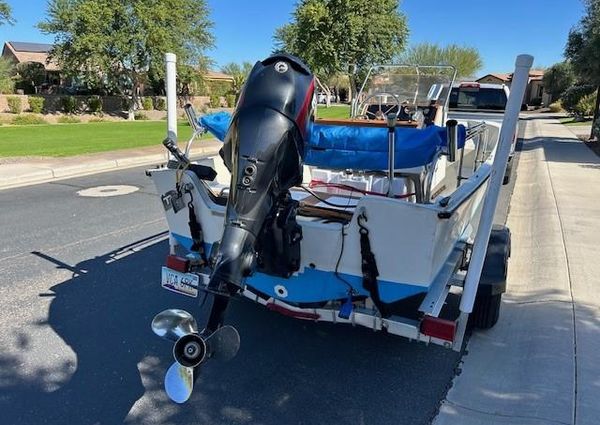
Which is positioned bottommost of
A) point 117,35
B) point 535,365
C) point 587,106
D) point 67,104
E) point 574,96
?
point 535,365

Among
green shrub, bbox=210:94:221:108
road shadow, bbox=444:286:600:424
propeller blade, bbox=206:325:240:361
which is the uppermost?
green shrub, bbox=210:94:221:108

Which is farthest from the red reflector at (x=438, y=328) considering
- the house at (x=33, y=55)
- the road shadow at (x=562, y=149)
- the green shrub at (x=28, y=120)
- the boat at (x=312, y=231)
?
the house at (x=33, y=55)

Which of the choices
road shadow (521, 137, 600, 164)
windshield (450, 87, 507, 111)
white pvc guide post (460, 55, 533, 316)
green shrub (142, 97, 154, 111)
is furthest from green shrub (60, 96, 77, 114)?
white pvc guide post (460, 55, 533, 316)

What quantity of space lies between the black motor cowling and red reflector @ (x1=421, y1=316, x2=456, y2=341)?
0.81m

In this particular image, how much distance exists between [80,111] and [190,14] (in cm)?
1040

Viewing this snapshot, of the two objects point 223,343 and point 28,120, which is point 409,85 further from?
point 28,120

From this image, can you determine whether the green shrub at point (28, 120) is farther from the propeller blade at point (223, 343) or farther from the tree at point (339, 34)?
the propeller blade at point (223, 343)

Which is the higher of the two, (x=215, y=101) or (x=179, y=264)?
(x=215, y=101)

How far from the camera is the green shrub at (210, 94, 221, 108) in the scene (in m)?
46.6

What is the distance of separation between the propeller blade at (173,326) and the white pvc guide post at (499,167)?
1530 mm

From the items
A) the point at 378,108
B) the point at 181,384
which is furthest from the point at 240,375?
the point at 378,108

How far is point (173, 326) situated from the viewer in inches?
96.0

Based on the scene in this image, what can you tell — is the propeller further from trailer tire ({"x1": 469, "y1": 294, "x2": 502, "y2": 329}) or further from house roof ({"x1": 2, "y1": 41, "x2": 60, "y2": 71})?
house roof ({"x1": 2, "y1": 41, "x2": 60, "y2": 71})

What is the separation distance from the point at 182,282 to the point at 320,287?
0.98 meters
